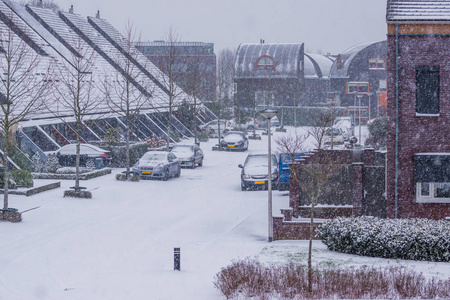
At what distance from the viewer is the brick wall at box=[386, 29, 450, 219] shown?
18.4 meters

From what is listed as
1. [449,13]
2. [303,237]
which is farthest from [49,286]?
[449,13]

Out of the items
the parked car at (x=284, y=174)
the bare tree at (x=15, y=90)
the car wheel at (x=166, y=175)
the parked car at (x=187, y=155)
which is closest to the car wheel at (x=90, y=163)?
the bare tree at (x=15, y=90)

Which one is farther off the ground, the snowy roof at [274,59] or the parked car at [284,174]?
the snowy roof at [274,59]

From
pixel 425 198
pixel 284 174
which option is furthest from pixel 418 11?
pixel 284 174

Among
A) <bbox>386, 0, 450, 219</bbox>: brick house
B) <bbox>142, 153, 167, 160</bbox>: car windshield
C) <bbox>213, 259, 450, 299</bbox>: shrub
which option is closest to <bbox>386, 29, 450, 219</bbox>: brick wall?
<bbox>386, 0, 450, 219</bbox>: brick house

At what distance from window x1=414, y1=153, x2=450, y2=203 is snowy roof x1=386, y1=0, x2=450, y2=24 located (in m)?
3.93

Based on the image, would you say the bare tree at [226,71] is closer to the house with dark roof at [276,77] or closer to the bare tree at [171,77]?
the house with dark roof at [276,77]

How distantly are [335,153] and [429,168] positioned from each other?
3842 millimetres

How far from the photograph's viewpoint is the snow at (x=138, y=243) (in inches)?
516

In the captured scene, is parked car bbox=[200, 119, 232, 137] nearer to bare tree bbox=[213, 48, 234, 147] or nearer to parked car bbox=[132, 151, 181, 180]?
bare tree bbox=[213, 48, 234, 147]

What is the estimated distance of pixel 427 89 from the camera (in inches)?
734

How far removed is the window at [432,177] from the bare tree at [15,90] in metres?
12.4

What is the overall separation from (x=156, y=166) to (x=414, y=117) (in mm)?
14291

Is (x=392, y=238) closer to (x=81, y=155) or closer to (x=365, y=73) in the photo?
(x=81, y=155)
